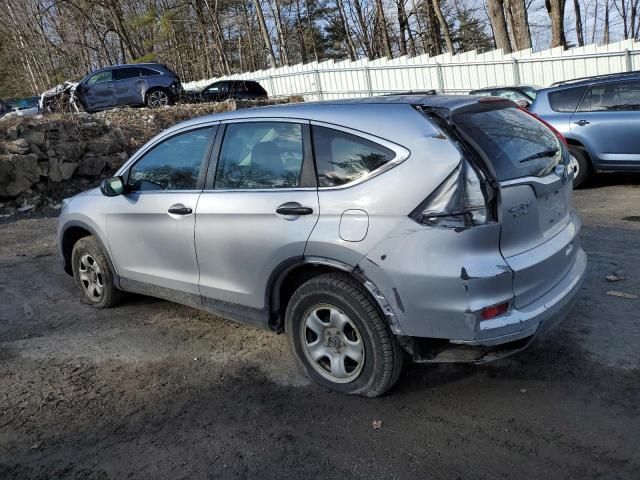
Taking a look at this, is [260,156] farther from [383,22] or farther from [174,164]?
[383,22]

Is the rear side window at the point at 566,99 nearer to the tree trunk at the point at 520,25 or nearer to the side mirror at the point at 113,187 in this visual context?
the side mirror at the point at 113,187

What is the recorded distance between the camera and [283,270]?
11.2 feet

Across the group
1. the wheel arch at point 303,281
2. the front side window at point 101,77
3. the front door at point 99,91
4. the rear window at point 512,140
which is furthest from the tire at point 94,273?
the front side window at point 101,77

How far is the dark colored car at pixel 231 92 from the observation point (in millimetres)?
20688

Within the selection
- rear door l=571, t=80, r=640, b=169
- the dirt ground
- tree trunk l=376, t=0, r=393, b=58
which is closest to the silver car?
the dirt ground

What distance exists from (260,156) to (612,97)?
688 centimetres

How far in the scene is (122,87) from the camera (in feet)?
57.7

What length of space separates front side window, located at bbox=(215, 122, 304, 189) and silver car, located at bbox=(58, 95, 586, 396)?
0.03 feet

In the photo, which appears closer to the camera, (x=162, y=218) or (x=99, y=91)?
(x=162, y=218)

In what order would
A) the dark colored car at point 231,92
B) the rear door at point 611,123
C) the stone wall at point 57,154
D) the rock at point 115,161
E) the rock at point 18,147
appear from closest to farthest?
1. the rear door at point 611,123
2. the stone wall at point 57,154
3. the rock at point 18,147
4. the rock at point 115,161
5. the dark colored car at point 231,92

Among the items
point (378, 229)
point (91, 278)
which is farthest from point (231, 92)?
point (378, 229)

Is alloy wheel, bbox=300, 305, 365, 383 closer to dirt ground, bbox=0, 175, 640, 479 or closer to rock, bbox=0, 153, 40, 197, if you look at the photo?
dirt ground, bbox=0, 175, 640, 479

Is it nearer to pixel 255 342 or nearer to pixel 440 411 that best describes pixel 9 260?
pixel 255 342

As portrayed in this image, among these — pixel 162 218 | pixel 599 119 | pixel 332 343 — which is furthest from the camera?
pixel 599 119
